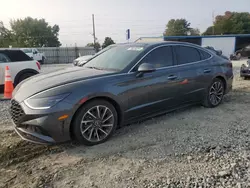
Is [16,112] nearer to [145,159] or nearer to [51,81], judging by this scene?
[51,81]

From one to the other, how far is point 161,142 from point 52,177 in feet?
5.44

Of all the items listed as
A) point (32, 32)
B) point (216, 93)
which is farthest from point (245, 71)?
point (32, 32)

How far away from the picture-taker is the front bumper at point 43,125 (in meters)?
2.84

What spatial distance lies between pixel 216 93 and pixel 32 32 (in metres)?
56.2

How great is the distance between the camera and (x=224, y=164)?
2.70 m

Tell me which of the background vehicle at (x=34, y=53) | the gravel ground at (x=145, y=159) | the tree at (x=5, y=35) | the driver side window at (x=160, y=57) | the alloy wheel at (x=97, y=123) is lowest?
the gravel ground at (x=145, y=159)

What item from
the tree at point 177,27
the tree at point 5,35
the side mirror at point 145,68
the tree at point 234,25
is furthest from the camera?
the tree at point 177,27

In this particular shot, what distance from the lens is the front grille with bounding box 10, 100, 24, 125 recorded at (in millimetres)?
2993

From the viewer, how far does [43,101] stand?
9.46 feet

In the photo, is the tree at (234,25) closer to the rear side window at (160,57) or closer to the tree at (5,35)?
the tree at (5,35)

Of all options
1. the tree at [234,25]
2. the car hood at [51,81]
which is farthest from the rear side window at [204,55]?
the tree at [234,25]

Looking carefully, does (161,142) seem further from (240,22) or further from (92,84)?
(240,22)

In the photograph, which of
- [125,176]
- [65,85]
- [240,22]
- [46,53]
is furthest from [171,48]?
[240,22]

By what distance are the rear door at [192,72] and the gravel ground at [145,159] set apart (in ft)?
2.22
